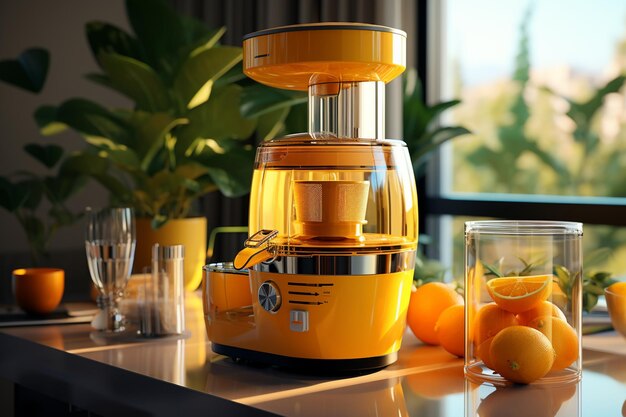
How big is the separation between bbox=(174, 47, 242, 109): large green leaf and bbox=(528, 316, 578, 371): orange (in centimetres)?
102

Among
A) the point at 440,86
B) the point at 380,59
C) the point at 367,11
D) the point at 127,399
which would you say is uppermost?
the point at 367,11

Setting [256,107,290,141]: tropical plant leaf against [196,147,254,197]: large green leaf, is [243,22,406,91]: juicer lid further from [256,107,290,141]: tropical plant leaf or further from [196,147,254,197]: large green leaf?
[256,107,290,141]: tropical plant leaf

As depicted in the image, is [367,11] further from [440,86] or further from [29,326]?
[29,326]

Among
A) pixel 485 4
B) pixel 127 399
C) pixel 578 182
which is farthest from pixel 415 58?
pixel 127 399

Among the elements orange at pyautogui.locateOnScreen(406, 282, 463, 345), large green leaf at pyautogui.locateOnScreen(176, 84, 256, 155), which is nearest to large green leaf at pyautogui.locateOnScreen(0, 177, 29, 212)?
large green leaf at pyautogui.locateOnScreen(176, 84, 256, 155)

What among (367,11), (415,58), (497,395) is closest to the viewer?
(497,395)

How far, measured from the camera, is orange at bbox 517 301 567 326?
1021 millimetres

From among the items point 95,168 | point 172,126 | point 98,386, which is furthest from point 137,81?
point 98,386

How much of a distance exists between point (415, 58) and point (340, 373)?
8.20 feet

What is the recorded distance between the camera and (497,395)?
98 centimetres

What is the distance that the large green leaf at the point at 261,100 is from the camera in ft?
6.22

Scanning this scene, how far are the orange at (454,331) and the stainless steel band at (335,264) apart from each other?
151mm

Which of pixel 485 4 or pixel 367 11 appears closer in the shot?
pixel 367 11

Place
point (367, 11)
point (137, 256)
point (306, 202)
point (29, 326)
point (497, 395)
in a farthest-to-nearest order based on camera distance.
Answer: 1. point (367, 11)
2. point (137, 256)
3. point (29, 326)
4. point (306, 202)
5. point (497, 395)
